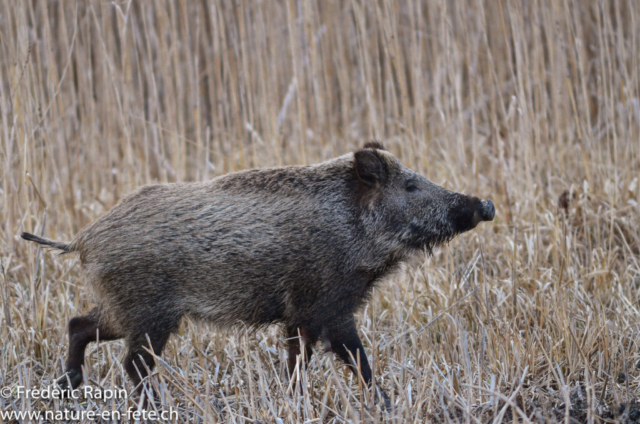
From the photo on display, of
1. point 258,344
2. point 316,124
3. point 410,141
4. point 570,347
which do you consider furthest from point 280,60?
point 570,347

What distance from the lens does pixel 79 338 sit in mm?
3205

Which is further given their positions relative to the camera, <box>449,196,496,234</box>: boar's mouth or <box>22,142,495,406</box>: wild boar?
<box>449,196,496,234</box>: boar's mouth

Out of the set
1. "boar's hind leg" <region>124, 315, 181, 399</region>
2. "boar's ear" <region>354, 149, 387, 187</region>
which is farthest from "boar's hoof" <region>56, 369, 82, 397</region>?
"boar's ear" <region>354, 149, 387, 187</region>

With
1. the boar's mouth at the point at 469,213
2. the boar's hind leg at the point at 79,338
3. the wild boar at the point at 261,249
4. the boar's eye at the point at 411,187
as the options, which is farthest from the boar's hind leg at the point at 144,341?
the boar's mouth at the point at 469,213

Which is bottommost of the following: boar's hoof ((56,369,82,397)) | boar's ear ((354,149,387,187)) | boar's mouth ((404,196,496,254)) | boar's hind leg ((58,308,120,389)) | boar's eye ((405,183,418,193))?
boar's hoof ((56,369,82,397))

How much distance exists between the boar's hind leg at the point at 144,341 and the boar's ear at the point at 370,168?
1.03 metres

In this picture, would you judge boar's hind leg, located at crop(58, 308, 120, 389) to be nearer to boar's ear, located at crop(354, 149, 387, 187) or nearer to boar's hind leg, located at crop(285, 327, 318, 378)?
boar's hind leg, located at crop(285, 327, 318, 378)

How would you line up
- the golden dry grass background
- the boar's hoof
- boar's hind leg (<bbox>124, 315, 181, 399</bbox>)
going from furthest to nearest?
the boar's hoof
boar's hind leg (<bbox>124, 315, 181, 399</bbox>)
the golden dry grass background

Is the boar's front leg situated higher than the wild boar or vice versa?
the wild boar

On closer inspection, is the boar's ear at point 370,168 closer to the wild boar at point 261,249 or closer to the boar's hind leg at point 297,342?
the wild boar at point 261,249

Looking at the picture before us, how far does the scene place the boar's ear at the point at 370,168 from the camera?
3.19 metres

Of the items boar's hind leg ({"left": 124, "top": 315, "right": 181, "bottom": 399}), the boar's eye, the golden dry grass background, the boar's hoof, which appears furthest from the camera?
the boar's eye

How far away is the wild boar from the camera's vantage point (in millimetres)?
2992

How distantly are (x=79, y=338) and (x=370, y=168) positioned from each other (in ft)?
4.97
